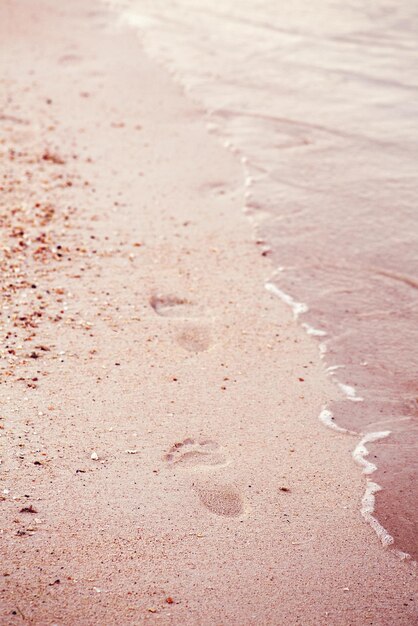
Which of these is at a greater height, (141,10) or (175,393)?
(141,10)

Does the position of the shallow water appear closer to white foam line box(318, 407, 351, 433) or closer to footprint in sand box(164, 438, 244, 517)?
white foam line box(318, 407, 351, 433)

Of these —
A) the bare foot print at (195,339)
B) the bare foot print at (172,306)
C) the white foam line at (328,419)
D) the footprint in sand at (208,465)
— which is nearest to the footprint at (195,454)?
the footprint in sand at (208,465)

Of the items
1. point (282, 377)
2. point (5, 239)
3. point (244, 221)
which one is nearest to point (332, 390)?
point (282, 377)

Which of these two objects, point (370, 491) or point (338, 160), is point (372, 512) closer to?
point (370, 491)

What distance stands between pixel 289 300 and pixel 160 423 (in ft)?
3.80

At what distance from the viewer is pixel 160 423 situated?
3.04 m

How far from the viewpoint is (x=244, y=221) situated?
4.58 meters

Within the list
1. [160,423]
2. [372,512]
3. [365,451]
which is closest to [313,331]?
[365,451]

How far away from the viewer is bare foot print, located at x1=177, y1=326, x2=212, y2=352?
3.51 meters

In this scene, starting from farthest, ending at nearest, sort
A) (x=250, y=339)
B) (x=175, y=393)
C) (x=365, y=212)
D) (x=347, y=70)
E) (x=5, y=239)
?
(x=347, y=70) < (x=365, y=212) < (x=5, y=239) < (x=250, y=339) < (x=175, y=393)

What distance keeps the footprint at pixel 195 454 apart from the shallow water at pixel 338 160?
0.55 metres

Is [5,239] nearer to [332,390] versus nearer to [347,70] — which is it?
[332,390]

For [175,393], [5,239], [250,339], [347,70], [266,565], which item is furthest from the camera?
[347,70]

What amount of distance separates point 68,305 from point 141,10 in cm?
538
